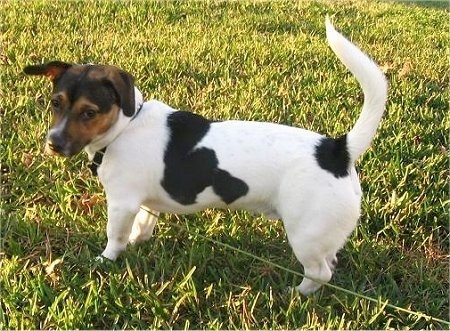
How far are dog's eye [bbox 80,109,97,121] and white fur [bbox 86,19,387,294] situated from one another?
16 cm

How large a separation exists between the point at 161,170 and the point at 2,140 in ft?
6.64

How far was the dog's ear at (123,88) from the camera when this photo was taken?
123 inches

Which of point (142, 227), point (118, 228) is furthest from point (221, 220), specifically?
point (118, 228)

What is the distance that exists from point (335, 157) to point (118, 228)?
4.30 feet

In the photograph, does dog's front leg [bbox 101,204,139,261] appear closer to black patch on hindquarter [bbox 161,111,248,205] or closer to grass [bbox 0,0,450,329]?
grass [bbox 0,0,450,329]

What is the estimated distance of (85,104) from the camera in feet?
10.00

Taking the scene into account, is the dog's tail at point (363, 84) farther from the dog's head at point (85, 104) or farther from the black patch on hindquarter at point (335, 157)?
the dog's head at point (85, 104)

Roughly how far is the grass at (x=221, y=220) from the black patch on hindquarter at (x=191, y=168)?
46 centimetres

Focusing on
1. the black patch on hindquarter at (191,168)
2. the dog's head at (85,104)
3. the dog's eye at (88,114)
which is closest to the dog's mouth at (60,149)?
the dog's head at (85,104)

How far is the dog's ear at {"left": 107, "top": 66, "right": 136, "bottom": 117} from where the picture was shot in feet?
10.2

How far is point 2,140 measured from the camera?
4.70 meters

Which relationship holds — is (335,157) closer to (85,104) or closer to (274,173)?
(274,173)

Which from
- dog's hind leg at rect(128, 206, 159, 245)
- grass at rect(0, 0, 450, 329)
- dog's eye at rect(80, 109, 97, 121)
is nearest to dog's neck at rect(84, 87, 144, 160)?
dog's eye at rect(80, 109, 97, 121)

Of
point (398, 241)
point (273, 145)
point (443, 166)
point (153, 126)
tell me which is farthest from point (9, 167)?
point (443, 166)
